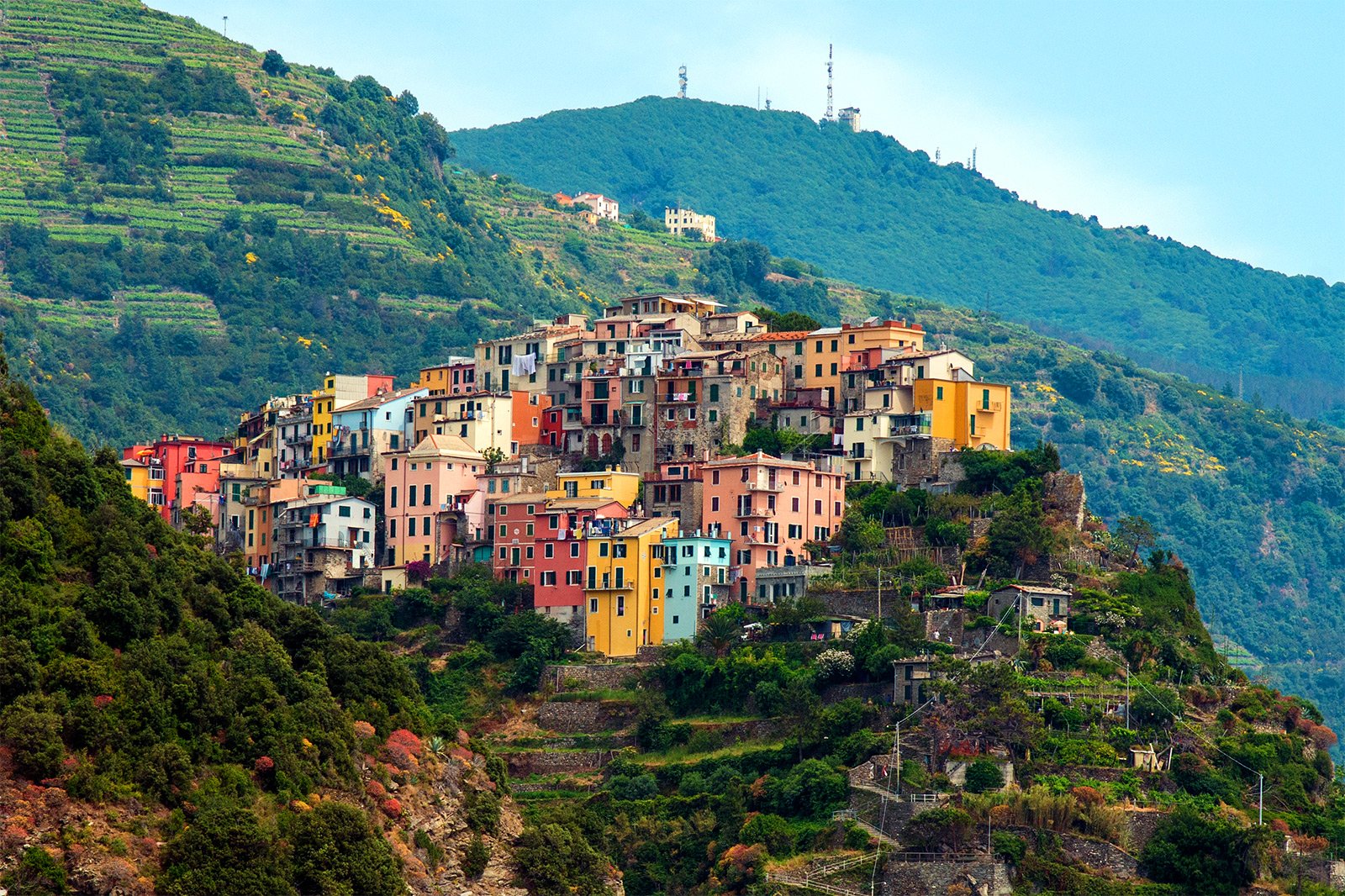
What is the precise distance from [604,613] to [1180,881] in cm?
2343

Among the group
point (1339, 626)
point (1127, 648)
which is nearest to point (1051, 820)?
point (1127, 648)

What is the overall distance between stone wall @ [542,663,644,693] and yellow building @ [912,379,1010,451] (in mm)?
16105

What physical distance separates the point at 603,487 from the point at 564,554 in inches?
170

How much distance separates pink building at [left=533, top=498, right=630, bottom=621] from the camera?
91500mm

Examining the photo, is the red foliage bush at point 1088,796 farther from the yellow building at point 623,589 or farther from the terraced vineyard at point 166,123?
the terraced vineyard at point 166,123

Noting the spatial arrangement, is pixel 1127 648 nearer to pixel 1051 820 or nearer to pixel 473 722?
pixel 1051 820

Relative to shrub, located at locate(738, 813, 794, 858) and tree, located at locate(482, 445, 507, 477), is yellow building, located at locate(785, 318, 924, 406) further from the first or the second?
shrub, located at locate(738, 813, 794, 858)

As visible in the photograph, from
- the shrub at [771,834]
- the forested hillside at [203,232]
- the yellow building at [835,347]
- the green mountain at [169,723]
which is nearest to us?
the green mountain at [169,723]

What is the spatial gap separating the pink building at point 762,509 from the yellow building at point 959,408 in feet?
19.7

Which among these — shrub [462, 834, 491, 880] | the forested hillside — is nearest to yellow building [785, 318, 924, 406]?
shrub [462, 834, 491, 880]

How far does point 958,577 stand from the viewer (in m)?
89.4

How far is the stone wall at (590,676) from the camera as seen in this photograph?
8881cm

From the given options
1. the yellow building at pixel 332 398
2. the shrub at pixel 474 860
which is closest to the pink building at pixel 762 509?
the yellow building at pixel 332 398

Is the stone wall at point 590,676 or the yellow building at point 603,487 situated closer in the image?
the stone wall at point 590,676
